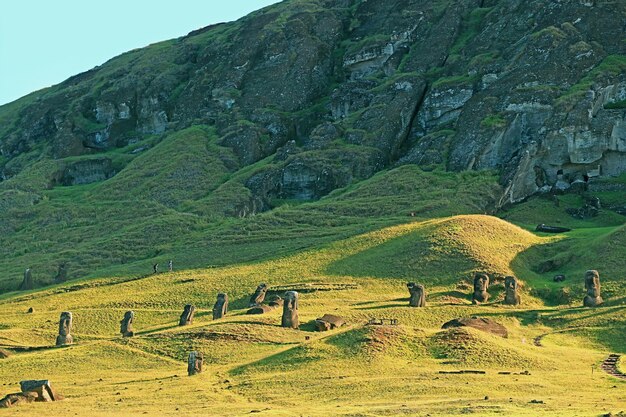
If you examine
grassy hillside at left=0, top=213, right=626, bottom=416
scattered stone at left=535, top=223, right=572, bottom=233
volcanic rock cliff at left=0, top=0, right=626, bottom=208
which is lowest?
grassy hillside at left=0, top=213, right=626, bottom=416

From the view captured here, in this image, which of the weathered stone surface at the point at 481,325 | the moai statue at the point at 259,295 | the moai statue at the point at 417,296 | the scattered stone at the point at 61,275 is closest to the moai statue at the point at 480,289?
the moai statue at the point at 417,296

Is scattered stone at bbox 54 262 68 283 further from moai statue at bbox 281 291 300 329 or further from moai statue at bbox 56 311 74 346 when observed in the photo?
moai statue at bbox 281 291 300 329

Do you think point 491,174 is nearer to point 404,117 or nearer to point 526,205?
point 526,205

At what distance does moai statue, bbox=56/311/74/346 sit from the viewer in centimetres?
7669

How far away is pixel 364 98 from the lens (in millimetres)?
144000

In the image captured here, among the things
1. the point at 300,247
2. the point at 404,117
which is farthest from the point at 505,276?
the point at 404,117

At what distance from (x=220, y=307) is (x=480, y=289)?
15.9 meters

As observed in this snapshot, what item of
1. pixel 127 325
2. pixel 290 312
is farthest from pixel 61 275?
pixel 290 312

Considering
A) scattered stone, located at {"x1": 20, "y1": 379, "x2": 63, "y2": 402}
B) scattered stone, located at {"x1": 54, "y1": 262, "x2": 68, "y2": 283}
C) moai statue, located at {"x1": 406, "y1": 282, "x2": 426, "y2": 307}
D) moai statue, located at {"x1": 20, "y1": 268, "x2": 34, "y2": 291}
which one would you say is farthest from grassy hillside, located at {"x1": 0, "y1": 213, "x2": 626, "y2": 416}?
moai statue, located at {"x1": 20, "y1": 268, "x2": 34, "y2": 291}

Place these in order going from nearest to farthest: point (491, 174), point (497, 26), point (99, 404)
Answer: point (99, 404), point (491, 174), point (497, 26)

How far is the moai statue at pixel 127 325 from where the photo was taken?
76.3m

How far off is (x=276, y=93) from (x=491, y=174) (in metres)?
42.0

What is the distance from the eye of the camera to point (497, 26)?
143m

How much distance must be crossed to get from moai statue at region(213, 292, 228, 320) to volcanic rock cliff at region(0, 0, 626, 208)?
4023 centimetres
